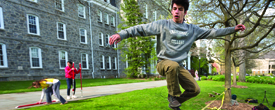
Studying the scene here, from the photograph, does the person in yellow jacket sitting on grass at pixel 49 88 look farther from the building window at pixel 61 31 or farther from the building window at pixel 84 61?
the building window at pixel 84 61

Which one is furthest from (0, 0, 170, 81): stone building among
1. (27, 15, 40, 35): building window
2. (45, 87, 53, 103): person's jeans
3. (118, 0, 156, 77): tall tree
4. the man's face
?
(45, 87, 53, 103): person's jeans

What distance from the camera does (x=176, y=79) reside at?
2484mm

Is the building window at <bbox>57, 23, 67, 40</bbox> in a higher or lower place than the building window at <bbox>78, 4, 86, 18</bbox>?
lower

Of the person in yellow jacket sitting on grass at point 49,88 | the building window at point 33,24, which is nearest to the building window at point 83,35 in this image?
the building window at point 33,24

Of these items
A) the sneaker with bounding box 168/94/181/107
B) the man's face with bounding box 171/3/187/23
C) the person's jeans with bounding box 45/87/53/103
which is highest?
the man's face with bounding box 171/3/187/23

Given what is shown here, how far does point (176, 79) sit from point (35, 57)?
17.3m

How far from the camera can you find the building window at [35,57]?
15555mm

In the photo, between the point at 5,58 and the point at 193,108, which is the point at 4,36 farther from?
the point at 193,108

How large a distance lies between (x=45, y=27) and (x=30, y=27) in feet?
4.90

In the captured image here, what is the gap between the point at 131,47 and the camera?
883 inches

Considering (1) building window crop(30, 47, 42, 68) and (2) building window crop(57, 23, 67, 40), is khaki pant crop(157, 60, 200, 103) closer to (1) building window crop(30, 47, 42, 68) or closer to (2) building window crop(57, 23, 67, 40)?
(1) building window crop(30, 47, 42, 68)

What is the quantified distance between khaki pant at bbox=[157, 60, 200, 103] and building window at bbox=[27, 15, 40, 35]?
17309 mm

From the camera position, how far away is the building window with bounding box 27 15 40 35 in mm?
15523

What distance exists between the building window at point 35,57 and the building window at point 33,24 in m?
1.75
